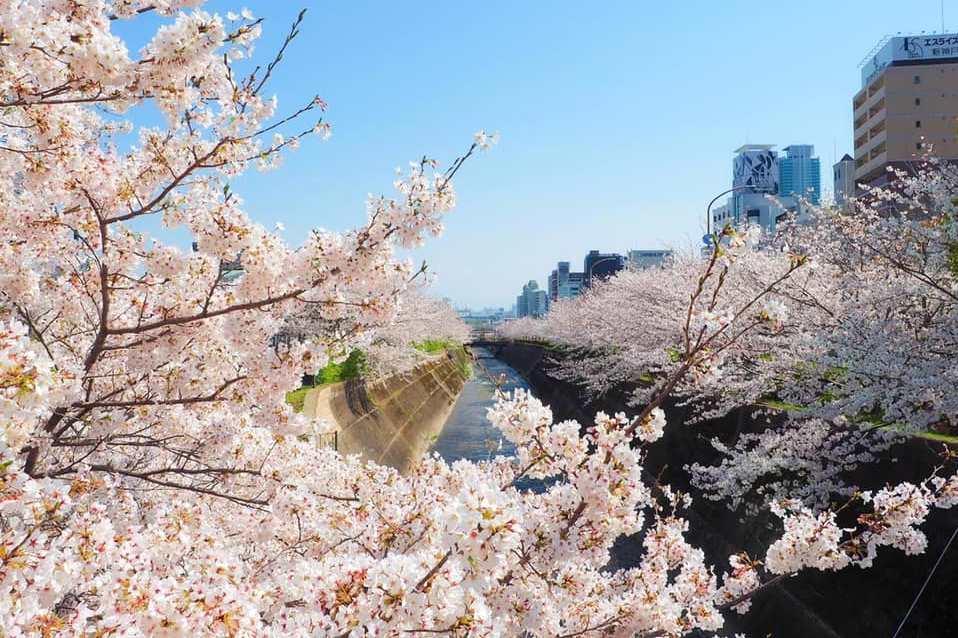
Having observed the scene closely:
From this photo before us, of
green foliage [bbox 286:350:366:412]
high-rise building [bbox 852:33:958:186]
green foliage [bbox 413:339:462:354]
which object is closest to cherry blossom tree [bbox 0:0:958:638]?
green foliage [bbox 286:350:366:412]

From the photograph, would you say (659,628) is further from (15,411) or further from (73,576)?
(15,411)

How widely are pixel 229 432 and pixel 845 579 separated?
31.4 ft

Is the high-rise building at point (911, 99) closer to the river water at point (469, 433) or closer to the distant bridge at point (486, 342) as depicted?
the river water at point (469, 433)

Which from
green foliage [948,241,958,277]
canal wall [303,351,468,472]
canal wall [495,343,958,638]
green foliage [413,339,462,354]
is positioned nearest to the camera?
canal wall [495,343,958,638]

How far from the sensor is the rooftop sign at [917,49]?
2295 inches

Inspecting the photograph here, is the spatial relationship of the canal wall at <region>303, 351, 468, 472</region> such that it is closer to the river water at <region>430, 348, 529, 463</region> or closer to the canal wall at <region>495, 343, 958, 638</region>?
the river water at <region>430, 348, 529, 463</region>

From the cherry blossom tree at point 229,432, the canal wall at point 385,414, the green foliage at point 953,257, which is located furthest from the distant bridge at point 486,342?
the cherry blossom tree at point 229,432

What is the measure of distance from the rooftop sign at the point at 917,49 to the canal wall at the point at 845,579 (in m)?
62.8

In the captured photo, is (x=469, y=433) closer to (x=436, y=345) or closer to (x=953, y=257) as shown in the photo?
(x=953, y=257)

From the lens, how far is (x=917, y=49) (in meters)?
59.2

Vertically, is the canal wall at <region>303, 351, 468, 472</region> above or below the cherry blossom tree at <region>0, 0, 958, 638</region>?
below

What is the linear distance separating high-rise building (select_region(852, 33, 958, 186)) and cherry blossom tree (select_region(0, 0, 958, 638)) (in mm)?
63821

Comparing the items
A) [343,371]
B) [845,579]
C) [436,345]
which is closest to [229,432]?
[845,579]

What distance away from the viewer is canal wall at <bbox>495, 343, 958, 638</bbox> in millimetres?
7906
